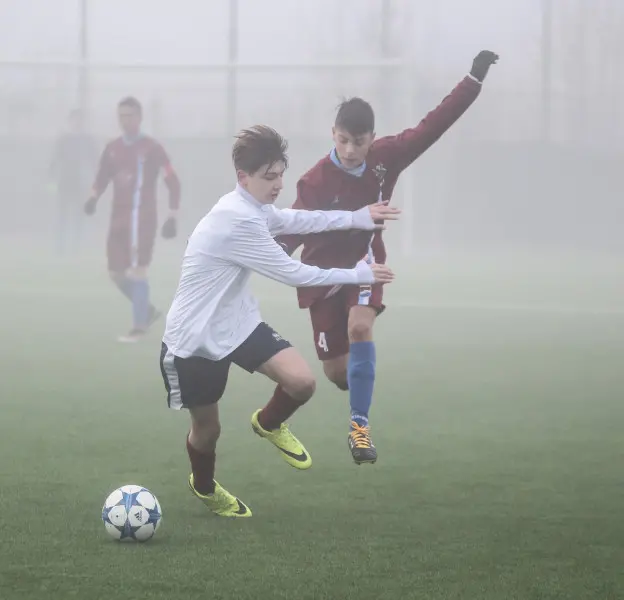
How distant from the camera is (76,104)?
18797mm

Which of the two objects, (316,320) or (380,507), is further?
(316,320)

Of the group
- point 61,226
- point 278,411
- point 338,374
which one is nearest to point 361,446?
point 278,411

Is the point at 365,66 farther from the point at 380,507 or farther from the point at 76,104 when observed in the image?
the point at 380,507

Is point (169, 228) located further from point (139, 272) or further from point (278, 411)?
point (278, 411)

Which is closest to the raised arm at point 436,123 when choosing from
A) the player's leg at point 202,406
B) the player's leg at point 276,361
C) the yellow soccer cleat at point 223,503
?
the player's leg at point 276,361

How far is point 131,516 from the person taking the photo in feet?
14.5

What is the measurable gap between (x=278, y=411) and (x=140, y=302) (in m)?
5.79

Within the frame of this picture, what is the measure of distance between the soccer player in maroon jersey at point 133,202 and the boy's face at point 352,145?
516 cm

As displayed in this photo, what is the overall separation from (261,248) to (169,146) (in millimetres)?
14810

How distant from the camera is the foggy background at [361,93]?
1778 centimetres

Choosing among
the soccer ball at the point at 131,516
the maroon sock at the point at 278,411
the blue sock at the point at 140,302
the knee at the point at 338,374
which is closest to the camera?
the soccer ball at the point at 131,516

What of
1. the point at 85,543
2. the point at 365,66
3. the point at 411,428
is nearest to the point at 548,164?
the point at 365,66

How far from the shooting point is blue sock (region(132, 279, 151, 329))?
10961 mm

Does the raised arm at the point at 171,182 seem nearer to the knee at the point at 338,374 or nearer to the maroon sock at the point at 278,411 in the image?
the knee at the point at 338,374
